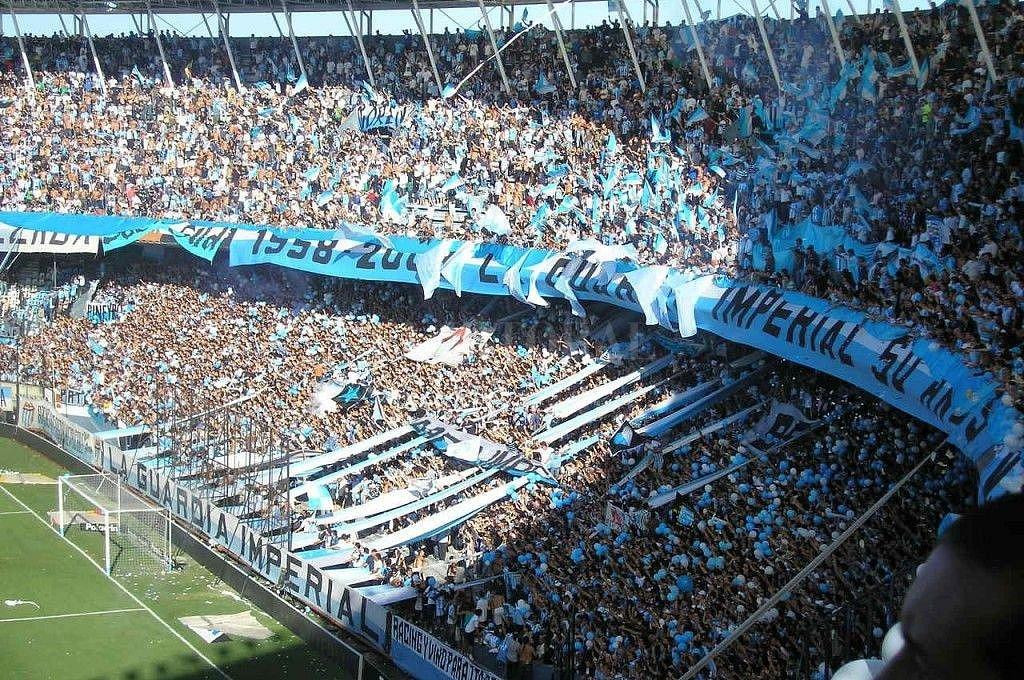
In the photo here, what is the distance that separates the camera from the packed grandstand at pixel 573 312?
1147cm

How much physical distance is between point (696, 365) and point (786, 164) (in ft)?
10.1

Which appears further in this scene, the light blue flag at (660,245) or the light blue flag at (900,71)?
the light blue flag at (660,245)

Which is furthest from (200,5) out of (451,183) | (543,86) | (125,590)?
(125,590)

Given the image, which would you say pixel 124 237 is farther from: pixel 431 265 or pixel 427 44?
pixel 431 265

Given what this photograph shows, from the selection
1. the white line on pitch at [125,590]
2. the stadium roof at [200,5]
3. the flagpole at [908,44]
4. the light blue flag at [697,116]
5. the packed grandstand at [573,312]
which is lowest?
the white line on pitch at [125,590]

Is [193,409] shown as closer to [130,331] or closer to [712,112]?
[130,331]

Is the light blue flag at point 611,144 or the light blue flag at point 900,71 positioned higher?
the light blue flag at point 900,71

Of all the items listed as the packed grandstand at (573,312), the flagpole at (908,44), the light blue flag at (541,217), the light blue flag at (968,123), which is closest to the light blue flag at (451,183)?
the packed grandstand at (573,312)

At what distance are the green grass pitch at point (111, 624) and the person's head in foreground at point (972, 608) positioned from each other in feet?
46.7

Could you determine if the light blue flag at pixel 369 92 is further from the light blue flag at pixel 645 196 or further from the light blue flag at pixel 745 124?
the light blue flag at pixel 745 124

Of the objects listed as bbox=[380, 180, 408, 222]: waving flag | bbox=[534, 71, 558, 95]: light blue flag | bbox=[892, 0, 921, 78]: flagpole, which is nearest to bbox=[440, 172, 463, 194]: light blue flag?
bbox=[380, 180, 408, 222]: waving flag

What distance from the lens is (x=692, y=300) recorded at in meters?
15.1

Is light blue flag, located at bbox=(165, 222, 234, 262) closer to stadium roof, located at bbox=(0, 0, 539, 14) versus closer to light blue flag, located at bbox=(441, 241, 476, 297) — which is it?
stadium roof, located at bbox=(0, 0, 539, 14)

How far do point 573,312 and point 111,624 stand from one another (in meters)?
8.14
